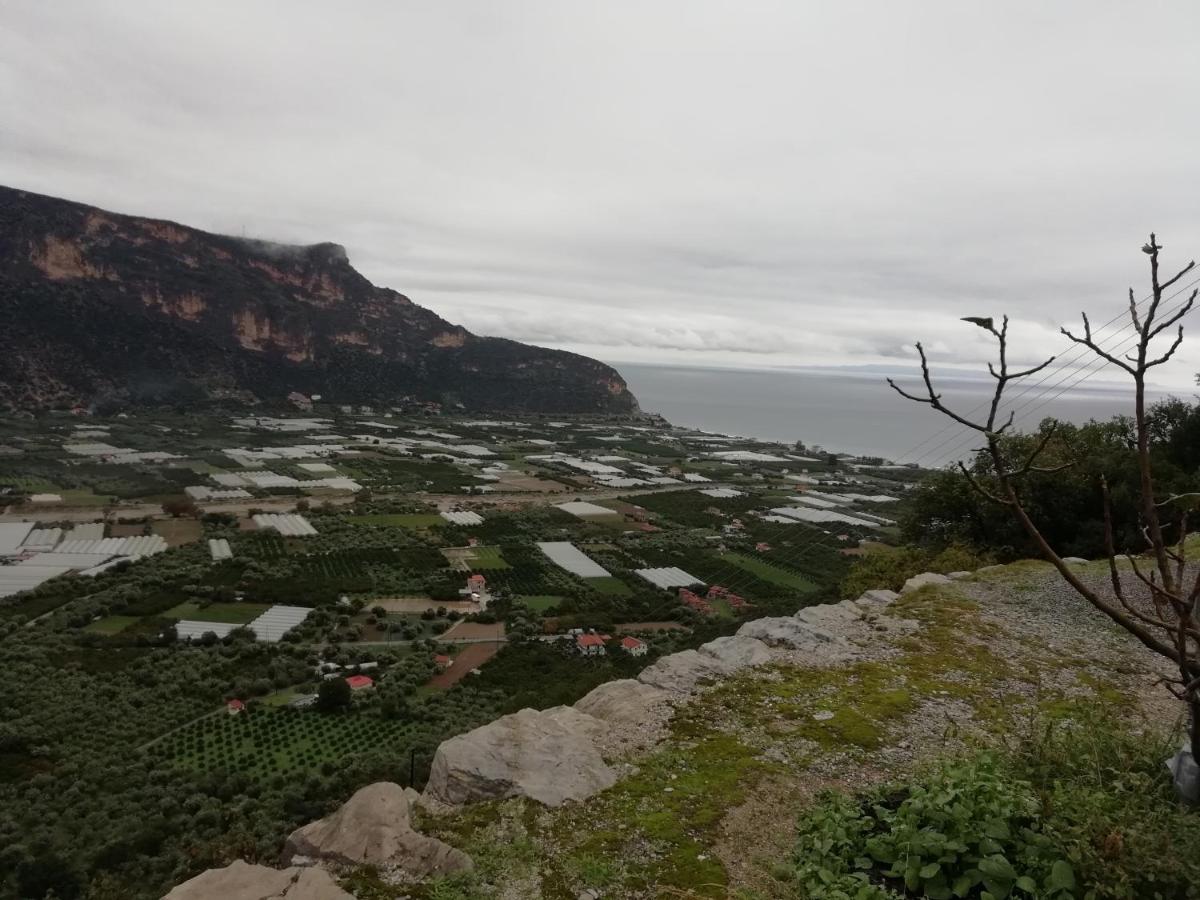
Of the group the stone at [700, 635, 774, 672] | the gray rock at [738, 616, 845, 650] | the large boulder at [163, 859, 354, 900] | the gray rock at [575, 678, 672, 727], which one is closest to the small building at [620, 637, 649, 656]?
the gray rock at [738, 616, 845, 650]

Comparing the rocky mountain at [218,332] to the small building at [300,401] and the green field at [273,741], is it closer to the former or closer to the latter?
the small building at [300,401]

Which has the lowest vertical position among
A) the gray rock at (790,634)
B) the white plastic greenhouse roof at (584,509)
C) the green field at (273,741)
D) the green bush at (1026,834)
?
the green field at (273,741)

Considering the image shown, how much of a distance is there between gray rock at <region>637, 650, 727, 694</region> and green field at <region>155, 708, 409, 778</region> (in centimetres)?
1416

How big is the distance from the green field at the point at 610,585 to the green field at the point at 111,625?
77.7 feet

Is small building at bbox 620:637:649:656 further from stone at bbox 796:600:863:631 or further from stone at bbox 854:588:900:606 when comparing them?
stone at bbox 796:600:863:631

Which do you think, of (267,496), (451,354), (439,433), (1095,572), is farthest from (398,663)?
(451,354)

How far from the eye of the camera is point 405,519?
5503cm

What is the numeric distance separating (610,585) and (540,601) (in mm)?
5541

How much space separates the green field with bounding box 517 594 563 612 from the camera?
1404 inches

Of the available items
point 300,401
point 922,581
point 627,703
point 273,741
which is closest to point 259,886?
point 627,703

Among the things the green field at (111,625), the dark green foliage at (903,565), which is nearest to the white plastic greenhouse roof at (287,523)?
the green field at (111,625)

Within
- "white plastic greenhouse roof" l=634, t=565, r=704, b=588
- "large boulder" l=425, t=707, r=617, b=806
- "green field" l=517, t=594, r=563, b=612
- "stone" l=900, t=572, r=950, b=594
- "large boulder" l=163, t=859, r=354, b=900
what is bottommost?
"green field" l=517, t=594, r=563, b=612

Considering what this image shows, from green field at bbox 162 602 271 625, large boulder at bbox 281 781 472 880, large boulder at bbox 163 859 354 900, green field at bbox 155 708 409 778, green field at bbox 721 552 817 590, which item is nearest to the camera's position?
large boulder at bbox 163 859 354 900

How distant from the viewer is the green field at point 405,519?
5297 centimetres
